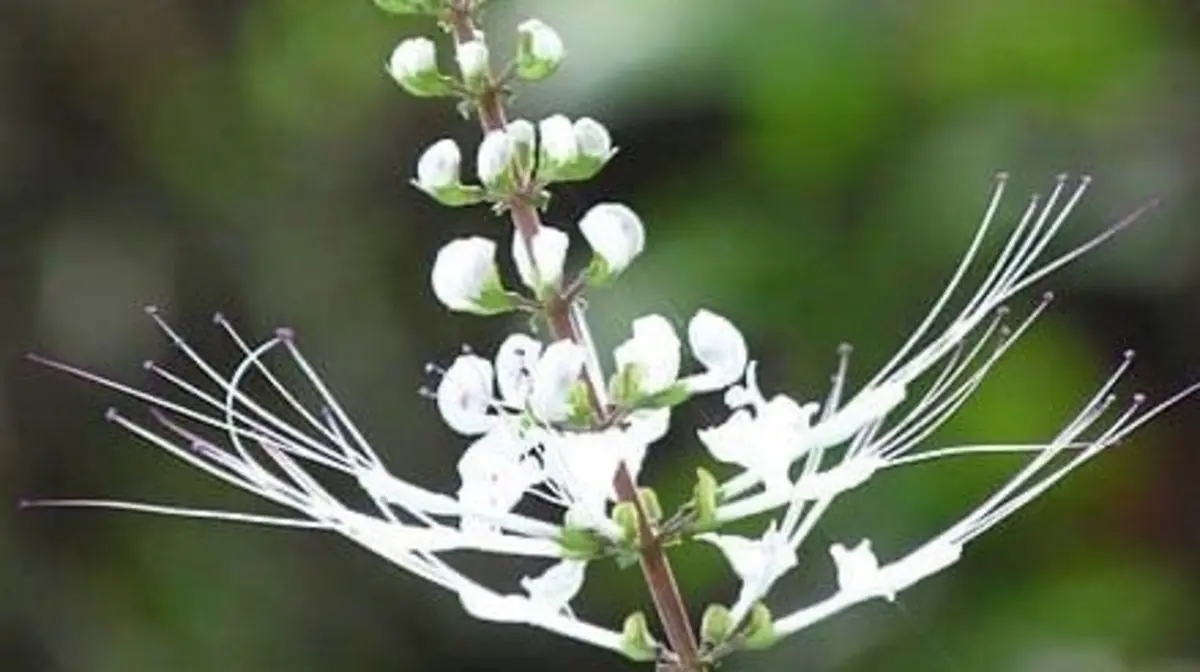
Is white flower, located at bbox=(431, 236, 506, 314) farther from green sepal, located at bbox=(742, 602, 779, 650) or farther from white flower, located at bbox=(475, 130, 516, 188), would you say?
green sepal, located at bbox=(742, 602, 779, 650)

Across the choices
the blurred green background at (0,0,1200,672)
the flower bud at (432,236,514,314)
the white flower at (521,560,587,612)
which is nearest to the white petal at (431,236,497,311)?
the flower bud at (432,236,514,314)

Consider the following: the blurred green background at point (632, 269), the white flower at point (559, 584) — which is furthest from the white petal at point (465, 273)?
the blurred green background at point (632, 269)

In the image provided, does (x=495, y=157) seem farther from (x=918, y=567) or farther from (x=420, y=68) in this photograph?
(x=918, y=567)

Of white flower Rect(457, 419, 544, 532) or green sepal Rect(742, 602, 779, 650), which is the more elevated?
white flower Rect(457, 419, 544, 532)

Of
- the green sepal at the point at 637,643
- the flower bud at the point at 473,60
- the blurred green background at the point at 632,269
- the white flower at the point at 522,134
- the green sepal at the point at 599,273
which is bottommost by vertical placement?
the green sepal at the point at 637,643

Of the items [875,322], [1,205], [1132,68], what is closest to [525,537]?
[875,322]

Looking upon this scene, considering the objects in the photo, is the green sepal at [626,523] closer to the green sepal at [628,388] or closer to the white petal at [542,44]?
the green sepal at [628,388]

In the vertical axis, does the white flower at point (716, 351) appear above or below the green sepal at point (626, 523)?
above
